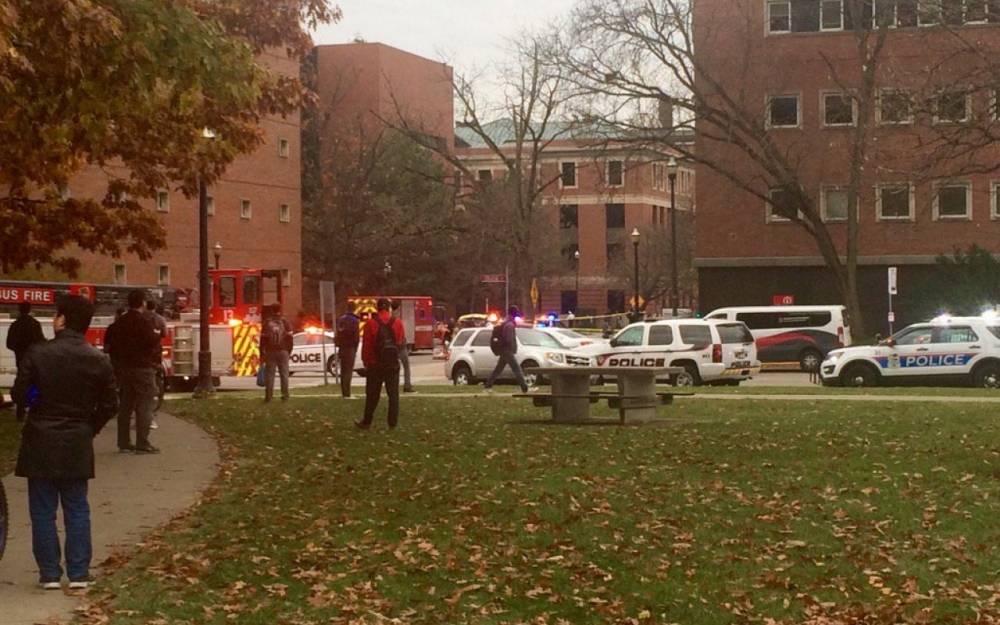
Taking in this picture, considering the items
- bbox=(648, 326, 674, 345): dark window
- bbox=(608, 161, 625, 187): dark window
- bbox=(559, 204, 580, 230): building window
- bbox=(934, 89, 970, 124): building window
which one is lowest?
bbox=(648, 326, 674, 345): dark window

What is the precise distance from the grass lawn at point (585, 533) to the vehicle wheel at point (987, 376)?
13.6m

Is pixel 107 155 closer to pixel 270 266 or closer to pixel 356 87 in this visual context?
pixel 270 266

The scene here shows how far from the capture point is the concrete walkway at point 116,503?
9652mm

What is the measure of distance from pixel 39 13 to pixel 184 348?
91.3 feet

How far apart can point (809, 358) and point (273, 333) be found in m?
21.6

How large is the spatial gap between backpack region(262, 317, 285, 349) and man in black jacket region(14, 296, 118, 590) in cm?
1829

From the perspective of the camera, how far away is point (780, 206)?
5291 centimetres

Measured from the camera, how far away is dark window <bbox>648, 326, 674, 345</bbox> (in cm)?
3688

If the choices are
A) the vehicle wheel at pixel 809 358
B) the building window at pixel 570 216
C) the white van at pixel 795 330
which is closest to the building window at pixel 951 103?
the white van at pixel 795 330

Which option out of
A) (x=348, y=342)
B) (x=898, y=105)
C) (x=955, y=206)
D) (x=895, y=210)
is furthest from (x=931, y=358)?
(x=955, y=206)

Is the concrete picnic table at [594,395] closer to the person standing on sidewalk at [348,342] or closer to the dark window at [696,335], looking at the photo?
the person standing on sidewalk at [348,342]

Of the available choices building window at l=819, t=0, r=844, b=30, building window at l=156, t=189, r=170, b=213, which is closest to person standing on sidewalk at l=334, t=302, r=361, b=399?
building window at l=819, t=0, r=844, b=30

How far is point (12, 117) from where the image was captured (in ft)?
55.4

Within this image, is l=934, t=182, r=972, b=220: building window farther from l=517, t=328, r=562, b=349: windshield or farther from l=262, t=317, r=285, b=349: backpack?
l=262, t=317, r=285, b=349: backpack
